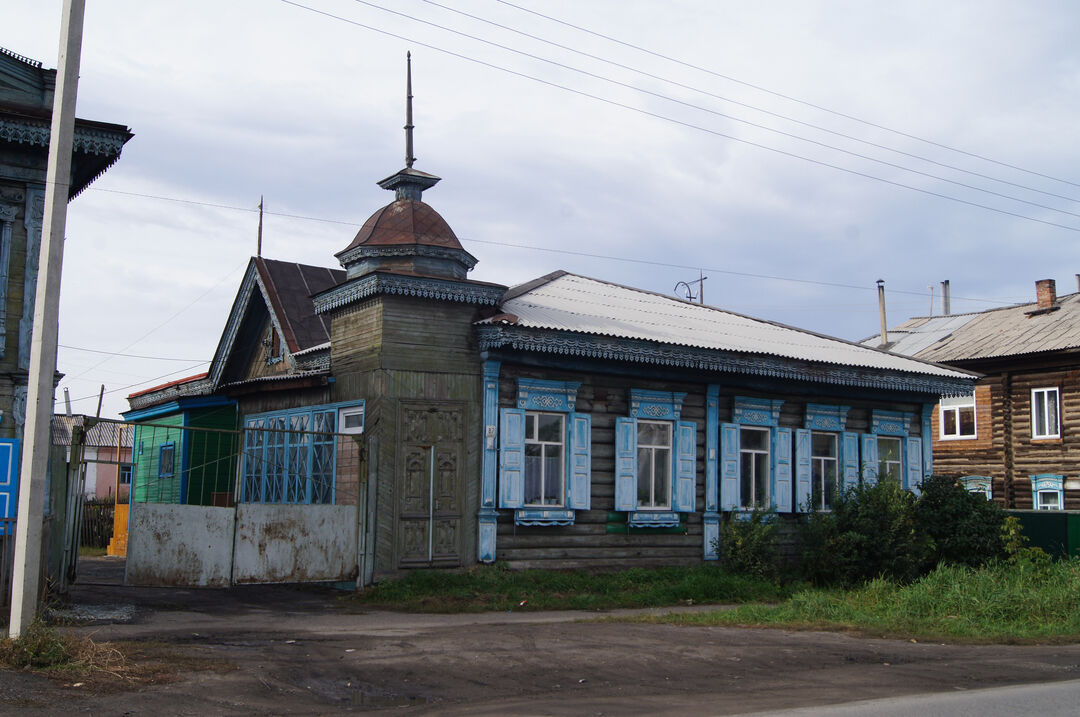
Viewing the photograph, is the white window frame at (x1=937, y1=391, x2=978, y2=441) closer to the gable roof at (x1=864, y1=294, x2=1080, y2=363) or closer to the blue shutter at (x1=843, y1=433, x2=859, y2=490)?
the gable roof at (x1=864, y1=294, x2=1080, y2=363)

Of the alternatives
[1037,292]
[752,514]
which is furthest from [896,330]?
[752,514]

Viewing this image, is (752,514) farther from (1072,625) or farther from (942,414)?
(942,414)

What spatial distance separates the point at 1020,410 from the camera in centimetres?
2977

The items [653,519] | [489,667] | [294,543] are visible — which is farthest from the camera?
[653,519]

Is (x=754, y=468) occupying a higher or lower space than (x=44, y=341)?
lower

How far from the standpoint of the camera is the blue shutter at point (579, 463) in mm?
15922

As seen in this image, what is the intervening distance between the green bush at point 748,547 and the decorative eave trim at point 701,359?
2.67 m

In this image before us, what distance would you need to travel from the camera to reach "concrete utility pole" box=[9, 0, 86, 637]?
8234 millimetres

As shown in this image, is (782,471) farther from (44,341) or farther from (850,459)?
(44,341)

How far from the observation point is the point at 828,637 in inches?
458

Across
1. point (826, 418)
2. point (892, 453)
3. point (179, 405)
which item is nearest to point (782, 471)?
point (826, 418)

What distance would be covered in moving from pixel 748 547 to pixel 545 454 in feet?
13.6

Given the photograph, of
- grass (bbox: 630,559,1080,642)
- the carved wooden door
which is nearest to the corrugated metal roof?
the carved wooden door

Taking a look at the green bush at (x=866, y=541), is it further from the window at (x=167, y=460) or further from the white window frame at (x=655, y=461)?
the window at (x=167, y=460)
